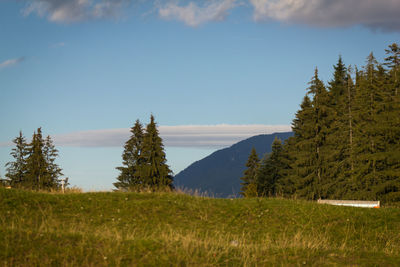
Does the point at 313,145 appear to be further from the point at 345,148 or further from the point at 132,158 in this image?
the point at 132,158

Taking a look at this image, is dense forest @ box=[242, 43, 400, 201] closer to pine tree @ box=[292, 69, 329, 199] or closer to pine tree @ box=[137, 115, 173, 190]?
pine tree @ box=[292, 69, 329, 199]

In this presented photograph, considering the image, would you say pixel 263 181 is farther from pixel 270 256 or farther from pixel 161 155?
pixel 270 256

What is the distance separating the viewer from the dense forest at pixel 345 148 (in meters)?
42.5

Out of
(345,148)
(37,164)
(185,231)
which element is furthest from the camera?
(37,164)

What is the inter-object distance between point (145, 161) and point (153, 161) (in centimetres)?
290

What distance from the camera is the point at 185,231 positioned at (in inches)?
635

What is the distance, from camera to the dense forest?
42531 mm

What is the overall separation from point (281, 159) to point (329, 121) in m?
6.81

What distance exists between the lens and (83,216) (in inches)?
695

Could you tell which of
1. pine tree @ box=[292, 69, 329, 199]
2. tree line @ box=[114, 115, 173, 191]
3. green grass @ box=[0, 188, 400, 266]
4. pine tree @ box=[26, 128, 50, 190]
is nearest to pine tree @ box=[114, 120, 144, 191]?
tree line @ box=[114, 115, 173, 191]

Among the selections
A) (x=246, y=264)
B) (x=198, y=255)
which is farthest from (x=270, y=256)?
(x=198, y=255)

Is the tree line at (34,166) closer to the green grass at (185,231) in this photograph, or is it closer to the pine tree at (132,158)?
the pine tree at (132,158)

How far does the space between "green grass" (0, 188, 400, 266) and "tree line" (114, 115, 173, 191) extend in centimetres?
3098

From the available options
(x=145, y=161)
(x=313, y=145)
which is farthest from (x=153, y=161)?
(x=313, y=145)
